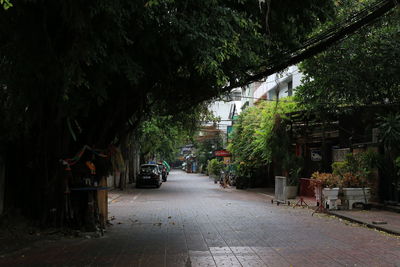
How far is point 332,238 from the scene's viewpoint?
945cm

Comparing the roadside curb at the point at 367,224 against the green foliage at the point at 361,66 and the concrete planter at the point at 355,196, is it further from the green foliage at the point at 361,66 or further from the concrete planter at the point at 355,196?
the green foliage at the point at 361,66

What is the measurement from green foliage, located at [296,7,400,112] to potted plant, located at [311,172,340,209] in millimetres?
3480

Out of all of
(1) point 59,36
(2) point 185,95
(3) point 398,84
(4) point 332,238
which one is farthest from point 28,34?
(3) point 398,84

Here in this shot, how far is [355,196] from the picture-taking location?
14969 mm

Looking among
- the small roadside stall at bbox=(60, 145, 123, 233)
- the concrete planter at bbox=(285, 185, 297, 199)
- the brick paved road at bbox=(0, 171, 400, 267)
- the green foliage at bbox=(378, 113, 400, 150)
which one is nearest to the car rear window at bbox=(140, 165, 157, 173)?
the concrete planter at bbox=(285, 185, 297, 199)

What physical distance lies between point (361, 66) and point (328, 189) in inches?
192

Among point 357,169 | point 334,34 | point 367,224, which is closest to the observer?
point 334,34

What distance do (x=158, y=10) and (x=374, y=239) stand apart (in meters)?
6.93

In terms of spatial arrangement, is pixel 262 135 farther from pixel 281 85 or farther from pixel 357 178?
pixel 281 85

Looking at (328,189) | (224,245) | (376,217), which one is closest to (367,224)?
(376,217)

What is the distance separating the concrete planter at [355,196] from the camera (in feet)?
48.8

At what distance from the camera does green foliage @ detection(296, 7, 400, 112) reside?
15047 mm

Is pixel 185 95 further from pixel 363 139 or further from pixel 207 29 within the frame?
pixel 363 139

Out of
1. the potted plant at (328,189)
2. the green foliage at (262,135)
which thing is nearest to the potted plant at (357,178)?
the potted plant at (328,189)
